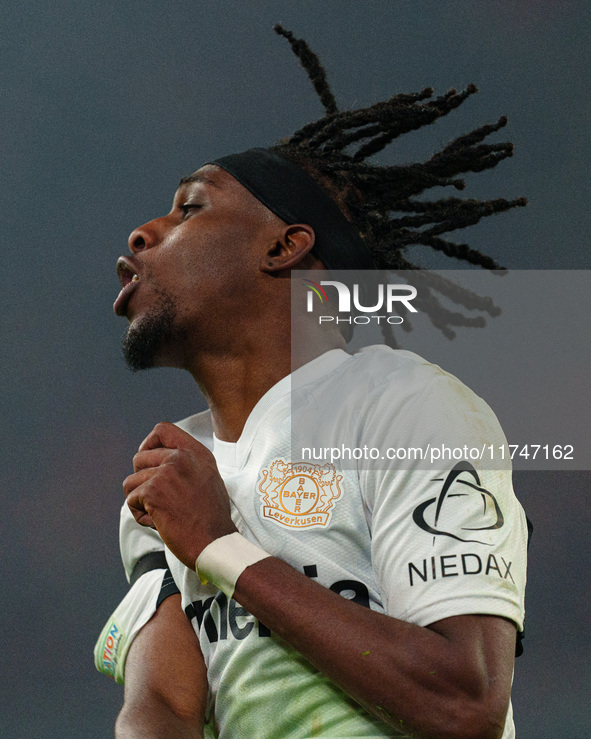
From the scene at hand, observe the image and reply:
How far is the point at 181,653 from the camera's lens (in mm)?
1320

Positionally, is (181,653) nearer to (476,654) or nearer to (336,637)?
(336,637)

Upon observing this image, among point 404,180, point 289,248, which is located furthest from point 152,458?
point 404,180

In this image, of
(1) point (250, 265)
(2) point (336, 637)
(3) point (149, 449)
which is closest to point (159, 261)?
(1) point (250, 265)

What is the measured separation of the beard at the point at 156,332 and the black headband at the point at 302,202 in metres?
0.30

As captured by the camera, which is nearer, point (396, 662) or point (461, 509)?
point (396, 662)

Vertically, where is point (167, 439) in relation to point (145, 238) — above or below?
below

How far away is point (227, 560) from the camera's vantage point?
111 centimetres

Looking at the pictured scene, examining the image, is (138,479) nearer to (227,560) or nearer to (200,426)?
(227,560)

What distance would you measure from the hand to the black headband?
0.54 m

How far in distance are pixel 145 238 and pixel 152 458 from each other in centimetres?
50

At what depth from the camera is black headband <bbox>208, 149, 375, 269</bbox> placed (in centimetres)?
164

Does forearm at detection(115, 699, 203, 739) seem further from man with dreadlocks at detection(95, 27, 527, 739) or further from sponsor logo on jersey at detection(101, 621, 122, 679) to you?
sponsor logo on jersey at detection(101, 621, 122, 679)

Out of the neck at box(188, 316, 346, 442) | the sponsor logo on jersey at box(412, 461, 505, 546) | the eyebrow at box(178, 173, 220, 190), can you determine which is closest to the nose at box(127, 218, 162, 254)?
the eyebrow at box(178, 173, 220, 190)

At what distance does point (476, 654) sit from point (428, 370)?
445 mm
